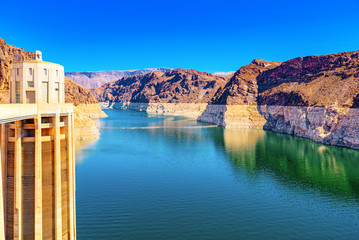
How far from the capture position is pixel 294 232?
92.4ft

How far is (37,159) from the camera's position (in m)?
16.5

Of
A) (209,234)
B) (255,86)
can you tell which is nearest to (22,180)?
(209,234)

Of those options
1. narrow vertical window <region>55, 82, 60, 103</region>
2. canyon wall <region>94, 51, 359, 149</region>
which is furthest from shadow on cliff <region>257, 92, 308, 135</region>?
narrow vertical window <region>55, 82, 60, 103</region>

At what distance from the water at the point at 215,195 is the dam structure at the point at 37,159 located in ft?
32.3

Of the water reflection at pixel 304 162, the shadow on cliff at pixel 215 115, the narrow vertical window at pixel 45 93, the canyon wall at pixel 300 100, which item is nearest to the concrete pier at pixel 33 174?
the narrow vertical window at pixel 45 93

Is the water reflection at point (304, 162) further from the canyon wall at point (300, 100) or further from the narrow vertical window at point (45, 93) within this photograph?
the narrow vertical window at point (45, 93)

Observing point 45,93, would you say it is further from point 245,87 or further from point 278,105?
point 245,87

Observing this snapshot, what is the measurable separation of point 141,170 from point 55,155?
34476mm

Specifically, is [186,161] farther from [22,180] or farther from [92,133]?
[22,180]

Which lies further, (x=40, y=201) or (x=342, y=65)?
(x=342, y=65)

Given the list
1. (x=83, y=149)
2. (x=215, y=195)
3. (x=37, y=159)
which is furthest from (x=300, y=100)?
(x=37, y=159)

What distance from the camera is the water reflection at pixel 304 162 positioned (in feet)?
150

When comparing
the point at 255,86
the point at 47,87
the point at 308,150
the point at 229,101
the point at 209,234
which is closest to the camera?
the point at 47,87

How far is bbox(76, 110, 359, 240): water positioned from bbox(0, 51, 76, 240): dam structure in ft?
32.3
